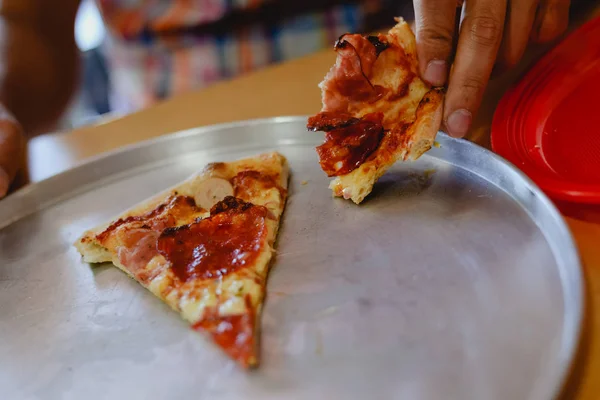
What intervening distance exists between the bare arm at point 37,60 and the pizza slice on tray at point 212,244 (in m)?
1.10

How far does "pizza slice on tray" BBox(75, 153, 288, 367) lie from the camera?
0.94 meters

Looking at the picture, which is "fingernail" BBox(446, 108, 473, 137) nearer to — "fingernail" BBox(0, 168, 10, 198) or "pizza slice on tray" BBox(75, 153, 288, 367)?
"pizza slice on tray" BBox(75, 153, 288, 367)

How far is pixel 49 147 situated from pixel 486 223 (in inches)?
54.1

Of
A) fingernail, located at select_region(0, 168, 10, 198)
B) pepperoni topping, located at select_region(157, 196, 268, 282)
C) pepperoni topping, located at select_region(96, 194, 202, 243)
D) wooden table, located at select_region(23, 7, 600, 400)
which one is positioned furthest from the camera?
wooden table, located at select_region(23, 7, 600, 400)

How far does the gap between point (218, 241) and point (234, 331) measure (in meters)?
0.24

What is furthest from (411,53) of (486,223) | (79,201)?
(79,201)

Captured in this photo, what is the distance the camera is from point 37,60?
2238 mm

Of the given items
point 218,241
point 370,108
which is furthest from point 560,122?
point 218,241

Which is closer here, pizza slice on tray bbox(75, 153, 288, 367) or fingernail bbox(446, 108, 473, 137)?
pizza slice on tray bbox(75, 153, 288, 367)

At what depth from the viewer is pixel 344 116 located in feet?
3.74

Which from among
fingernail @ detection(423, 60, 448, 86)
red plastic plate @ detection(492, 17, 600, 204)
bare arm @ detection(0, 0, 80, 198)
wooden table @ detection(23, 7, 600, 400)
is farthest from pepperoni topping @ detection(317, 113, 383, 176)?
bare arm @ detection(0, 0, 80, 198)

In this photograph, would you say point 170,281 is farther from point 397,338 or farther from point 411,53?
point 411,53

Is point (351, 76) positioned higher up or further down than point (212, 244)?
higher up

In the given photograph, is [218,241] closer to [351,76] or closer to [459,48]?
[351,76]
